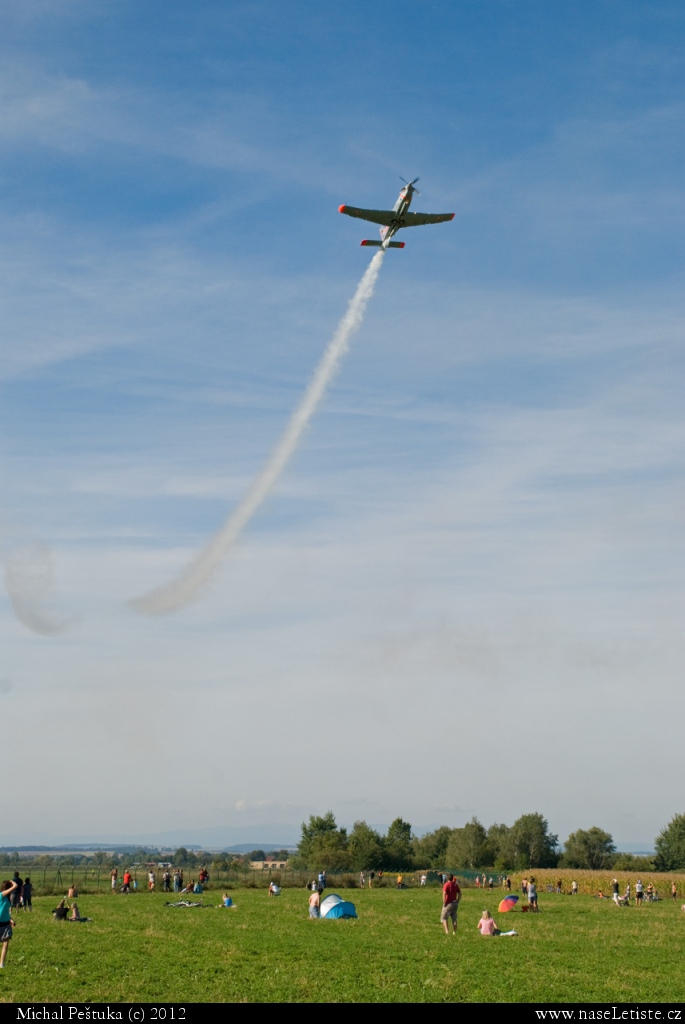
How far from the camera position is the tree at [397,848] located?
98.9 metres

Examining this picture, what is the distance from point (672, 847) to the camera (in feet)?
387

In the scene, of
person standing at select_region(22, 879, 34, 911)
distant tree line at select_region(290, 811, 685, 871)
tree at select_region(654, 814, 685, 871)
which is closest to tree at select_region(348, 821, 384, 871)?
distant tree line at select_region(290, 811, 685, 871)

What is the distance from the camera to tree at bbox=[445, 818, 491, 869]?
376 ft

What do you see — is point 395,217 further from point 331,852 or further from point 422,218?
point 331,852

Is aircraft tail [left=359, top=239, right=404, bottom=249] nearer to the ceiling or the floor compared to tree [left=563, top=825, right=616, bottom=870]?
nearer to the ceiling

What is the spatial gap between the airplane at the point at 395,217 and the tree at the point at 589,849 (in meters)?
86.0

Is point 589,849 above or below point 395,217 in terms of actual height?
below

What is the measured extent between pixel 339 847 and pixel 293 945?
258 feet

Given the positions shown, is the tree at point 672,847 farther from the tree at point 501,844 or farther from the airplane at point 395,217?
the airplane at point 395,217

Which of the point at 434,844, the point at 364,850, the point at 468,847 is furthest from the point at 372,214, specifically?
the point at 434,844

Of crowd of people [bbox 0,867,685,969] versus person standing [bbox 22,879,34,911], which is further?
person standing [bbox 22,879,34,911]

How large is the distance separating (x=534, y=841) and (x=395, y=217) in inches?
3624

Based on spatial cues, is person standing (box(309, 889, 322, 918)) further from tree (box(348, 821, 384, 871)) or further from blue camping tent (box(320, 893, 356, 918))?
tree (box(348, 821, 384, 871))
